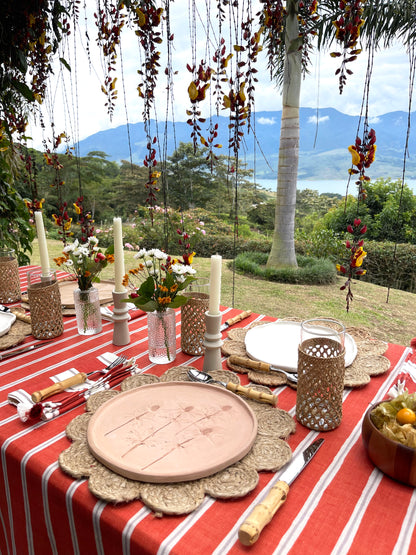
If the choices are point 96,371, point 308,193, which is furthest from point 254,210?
point 96,371

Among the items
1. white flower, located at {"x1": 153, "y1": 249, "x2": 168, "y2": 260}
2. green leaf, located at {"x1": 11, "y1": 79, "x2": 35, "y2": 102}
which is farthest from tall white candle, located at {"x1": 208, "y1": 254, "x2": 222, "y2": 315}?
green leaf, located at {"x1": 11, "y1": 79, "x2": 35, "y2": 102}

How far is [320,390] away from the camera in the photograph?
0.81 metres

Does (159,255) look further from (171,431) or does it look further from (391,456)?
(391,456)

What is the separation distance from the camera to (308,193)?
14867 mm

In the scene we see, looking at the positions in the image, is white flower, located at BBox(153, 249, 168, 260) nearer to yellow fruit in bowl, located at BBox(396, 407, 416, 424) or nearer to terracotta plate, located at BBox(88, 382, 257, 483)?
terracotta plate, located at BBox(88, 382, 257, 483)

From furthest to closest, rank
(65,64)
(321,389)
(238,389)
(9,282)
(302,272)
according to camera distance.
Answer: (302,272), (65,64), (9,282), (238,389), (321,389)

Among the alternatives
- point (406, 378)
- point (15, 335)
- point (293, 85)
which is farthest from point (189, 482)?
point (293, 85)

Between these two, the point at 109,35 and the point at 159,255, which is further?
the point at 109,35

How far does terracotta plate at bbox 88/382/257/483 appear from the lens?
689 millimetres

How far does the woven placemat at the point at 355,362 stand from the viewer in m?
1.01

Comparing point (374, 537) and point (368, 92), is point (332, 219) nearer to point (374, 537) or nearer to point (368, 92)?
point (368, 92)

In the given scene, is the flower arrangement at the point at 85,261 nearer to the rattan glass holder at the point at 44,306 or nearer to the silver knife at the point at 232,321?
the rattan glass holder at the point at 44,306

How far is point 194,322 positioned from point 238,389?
29 centimetres

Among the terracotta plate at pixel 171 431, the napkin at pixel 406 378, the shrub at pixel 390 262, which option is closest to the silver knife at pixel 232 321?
the terracotta plate at pixel 171 431
